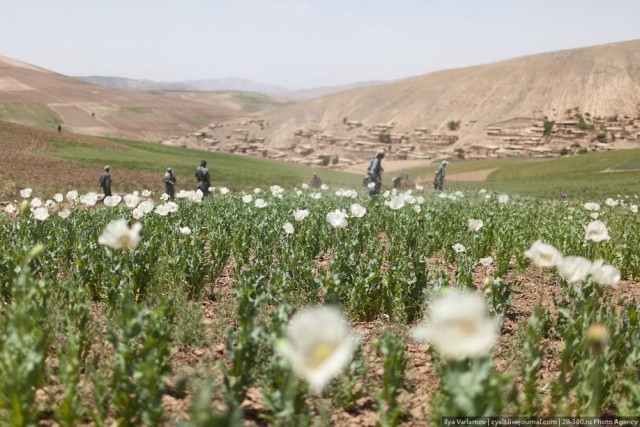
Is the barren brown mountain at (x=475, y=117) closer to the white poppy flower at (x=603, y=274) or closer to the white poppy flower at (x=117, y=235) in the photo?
the white poppy flower at (x=117, y=235)

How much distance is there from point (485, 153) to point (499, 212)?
198 feet

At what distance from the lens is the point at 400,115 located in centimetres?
9612

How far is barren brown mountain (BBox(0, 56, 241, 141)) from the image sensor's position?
91.3 m

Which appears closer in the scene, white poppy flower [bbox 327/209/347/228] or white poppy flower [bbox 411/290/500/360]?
white poppy flower [bbox 411/290/500/360]

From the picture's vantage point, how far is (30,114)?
8919 centimetres

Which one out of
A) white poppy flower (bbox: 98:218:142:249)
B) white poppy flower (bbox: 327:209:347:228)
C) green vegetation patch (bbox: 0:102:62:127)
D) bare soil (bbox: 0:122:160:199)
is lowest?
bare soil (bbox: 0:122:160:199)

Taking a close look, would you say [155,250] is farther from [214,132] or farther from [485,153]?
[214,132]

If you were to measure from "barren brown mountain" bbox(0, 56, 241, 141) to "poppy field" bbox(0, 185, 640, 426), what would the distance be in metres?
93.2

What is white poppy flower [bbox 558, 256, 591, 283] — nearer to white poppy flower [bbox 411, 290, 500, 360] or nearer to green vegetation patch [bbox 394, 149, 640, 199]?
white poppy flower [bbox 411, 290, 500, 360]

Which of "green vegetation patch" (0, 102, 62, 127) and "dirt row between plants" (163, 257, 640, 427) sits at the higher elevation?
"green vegetation patch" (0, 102, 62, 127)

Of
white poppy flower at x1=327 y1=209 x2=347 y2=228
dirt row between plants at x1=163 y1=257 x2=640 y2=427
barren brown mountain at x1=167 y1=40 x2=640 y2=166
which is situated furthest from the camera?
barren brown mountain at x1=167 y1=40 x2=640 y2=166

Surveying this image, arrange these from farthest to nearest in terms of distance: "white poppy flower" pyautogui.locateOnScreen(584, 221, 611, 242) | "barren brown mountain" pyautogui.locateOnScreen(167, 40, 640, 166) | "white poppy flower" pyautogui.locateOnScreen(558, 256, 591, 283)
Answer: "barren brown mountain" pyautogui.locateOnScreen(167, 40, 640, 166), "white poppy flower" pyautogui.locateOnScreen(584, 221, 611, 242), "white poppy flower" pyautogui.locateOnScreen(558, 256, 591, 283)

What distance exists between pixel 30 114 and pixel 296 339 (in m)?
104

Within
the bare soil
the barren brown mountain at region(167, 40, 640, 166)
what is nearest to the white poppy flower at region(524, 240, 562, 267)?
the bare soil
